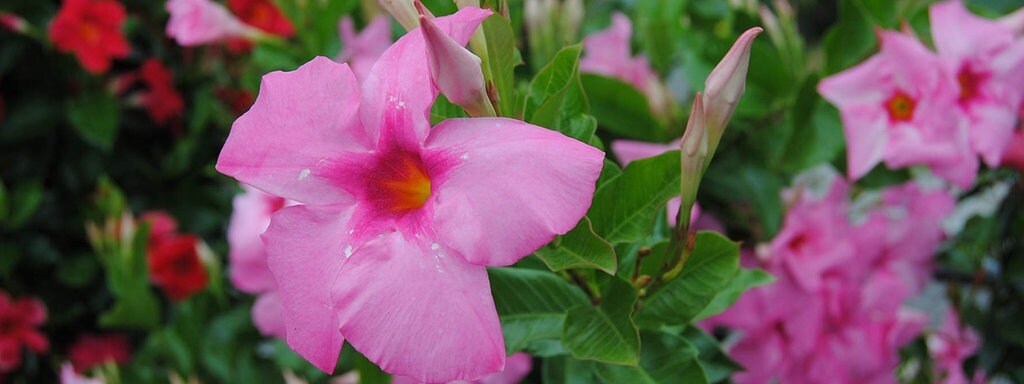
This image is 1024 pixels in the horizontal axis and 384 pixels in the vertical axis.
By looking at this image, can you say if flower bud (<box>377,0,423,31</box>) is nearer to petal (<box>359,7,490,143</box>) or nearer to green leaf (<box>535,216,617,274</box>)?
petal (<box>359,7,490,143</box>)

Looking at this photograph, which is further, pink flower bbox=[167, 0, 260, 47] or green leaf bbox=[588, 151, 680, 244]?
pink flower bbox=[167, 0, 260, 47]

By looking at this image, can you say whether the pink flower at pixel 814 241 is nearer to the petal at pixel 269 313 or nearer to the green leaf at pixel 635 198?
the green leaf at pixel 635 198

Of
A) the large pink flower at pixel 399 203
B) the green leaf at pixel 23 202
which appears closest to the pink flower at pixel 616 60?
the large pink flower at pixel 399 203

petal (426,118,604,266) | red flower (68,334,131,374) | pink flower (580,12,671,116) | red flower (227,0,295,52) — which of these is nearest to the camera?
petal (426,118,604,266)

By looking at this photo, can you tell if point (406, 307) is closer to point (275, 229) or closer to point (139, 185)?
point (275, 229)

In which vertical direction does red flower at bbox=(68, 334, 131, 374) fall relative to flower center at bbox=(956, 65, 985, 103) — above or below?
below

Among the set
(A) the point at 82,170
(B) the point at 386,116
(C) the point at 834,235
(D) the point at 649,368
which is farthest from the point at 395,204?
(A) the point at 82,170

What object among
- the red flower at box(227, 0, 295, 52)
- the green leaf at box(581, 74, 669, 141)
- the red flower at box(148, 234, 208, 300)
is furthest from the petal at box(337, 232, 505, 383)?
the red flower at box(148, 234, 208, 300)
